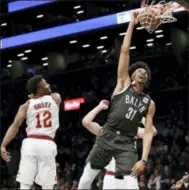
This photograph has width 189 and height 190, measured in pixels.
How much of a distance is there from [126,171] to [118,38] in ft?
70.6

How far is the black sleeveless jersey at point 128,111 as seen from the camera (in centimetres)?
673

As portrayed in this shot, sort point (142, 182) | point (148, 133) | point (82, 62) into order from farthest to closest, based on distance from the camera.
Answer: point (82, 62)
point (142, 182)
point (148, 133)

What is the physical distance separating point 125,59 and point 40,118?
1.75 m

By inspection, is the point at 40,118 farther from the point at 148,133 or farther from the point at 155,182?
the point at 155,182

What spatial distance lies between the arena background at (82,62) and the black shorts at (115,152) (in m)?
13.1

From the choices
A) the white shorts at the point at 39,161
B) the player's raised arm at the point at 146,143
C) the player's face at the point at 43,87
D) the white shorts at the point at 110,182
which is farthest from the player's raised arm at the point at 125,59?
the white shorts at the point at 110,182

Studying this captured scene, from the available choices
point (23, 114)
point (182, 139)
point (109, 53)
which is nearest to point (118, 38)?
point (109, 53)

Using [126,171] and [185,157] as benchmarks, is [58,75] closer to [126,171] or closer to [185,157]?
[185,157]

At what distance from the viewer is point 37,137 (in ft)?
25.6

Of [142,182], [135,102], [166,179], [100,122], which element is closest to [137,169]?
[135,102]

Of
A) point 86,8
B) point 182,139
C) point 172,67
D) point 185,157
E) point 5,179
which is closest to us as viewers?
point 185,157

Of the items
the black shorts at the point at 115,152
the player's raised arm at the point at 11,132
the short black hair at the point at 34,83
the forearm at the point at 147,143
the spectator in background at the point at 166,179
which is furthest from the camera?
the spectator in background at the point at 166,179

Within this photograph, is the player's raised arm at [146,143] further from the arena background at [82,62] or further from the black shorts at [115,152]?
the arena background at [82,62]

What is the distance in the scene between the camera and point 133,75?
6793 millimetres
